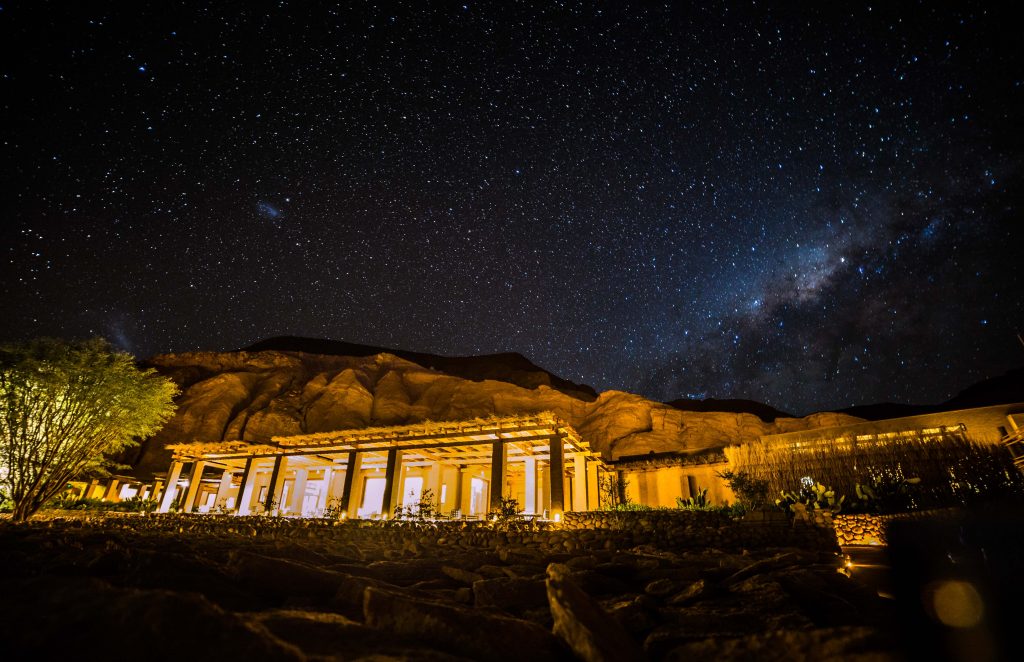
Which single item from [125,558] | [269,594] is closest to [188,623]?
[269,594]

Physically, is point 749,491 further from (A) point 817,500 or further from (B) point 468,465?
(B) point 468,465

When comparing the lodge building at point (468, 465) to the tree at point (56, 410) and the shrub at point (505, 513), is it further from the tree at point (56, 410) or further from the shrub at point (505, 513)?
the tree at point (56, 410)

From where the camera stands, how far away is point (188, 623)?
2533mm

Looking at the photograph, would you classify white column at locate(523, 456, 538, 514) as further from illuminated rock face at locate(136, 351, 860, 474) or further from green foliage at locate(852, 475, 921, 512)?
illuminated rock face at locate(136, 351, 860, 474)

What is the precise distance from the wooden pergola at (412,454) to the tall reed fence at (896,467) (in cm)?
758

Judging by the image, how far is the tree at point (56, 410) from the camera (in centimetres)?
1545

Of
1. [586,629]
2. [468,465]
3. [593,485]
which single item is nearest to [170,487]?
[468,465]

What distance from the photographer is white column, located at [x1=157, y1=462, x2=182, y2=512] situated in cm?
2447

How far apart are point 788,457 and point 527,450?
34.8 ft

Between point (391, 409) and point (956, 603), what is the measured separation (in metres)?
35.2

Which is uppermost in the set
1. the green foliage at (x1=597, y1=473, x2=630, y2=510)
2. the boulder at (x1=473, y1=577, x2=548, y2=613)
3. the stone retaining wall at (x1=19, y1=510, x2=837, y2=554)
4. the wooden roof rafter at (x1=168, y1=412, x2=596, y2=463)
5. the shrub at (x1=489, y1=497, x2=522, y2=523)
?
the wooden roof rafter at (x1=168, y1=412, x2=596, y2=463)

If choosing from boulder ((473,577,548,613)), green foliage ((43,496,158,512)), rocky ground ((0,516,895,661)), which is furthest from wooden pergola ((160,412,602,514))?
boulder ((473,577,548,613))

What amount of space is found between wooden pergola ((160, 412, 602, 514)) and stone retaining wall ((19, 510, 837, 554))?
2149 mm

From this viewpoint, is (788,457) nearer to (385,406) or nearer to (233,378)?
(385,406)
